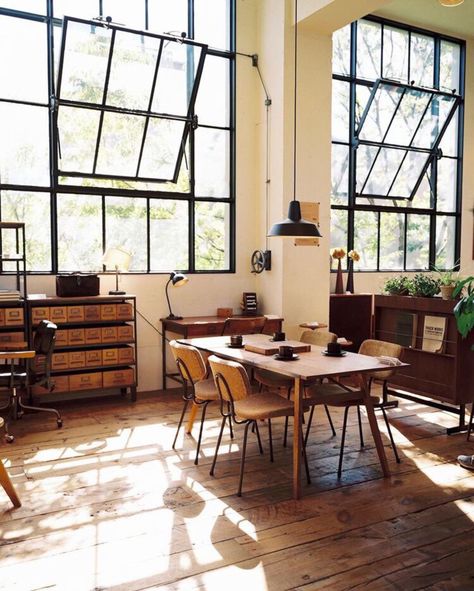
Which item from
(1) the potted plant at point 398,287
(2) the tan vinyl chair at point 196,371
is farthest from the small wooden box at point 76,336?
(1) the potted plant at point 398,287

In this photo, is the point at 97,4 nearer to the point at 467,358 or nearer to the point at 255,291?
the point at 255,291

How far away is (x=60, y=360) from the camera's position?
5453mm

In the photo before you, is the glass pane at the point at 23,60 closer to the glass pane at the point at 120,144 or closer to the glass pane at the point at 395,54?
the glass pane at the point at 120,144

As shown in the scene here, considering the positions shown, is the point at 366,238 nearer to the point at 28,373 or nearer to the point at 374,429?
the point at 374,429

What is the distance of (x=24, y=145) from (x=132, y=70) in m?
1.36

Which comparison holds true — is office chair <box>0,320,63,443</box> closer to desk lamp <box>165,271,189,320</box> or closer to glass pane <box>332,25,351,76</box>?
desk lamp <box>165,271,189,320</box>

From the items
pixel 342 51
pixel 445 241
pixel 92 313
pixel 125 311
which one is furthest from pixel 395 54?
pixel 92 313

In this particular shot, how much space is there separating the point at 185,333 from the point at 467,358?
2.71 m

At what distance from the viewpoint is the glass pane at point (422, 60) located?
804 cm

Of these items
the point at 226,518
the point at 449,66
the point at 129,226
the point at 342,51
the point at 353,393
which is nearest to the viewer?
the point at 226,518

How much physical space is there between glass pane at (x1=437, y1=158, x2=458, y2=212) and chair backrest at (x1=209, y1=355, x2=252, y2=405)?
5935mm

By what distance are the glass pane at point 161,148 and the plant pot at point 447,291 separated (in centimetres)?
317

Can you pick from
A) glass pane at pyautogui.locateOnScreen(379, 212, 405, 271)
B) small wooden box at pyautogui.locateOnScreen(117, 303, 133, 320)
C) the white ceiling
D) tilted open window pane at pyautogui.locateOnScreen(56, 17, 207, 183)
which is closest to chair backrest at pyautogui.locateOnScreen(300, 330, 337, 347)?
small wooden box at pyautogui.locateOnScreen(117, 303, 133, 320)

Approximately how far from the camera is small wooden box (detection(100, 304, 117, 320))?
222 inches
